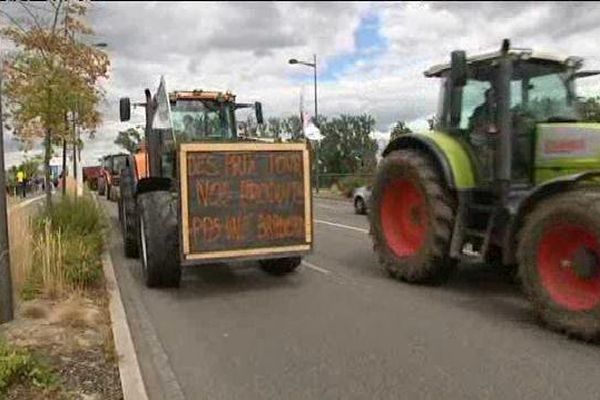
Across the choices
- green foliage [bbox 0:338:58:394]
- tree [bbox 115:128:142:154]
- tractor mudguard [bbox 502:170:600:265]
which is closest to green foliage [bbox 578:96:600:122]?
tractor mudguard [bbox 502:170:600:265]

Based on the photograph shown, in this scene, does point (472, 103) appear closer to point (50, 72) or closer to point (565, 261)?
point (565, 261)

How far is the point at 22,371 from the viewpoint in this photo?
5.18 metres

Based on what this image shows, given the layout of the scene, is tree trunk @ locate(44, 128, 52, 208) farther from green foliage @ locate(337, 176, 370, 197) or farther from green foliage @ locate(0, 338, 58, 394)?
green foliage @ locate(337, 176, 370, 197)

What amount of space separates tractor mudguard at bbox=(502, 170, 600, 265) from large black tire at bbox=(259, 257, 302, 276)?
3411 mm

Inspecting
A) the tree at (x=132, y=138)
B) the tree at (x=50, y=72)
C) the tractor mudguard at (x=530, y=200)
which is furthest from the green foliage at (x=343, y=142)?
the tractor mudguard at (x=530, y=200)

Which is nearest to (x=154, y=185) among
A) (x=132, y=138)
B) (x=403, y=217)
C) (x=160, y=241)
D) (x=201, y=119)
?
(x=160, y=241)

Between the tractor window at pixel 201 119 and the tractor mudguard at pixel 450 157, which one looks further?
the tractor window at pixel 201 119

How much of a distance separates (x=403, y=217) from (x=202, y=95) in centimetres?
449

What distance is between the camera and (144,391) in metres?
5.24

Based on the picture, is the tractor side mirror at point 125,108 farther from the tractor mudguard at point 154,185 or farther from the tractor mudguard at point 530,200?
the tractor mudguard at point 530,200

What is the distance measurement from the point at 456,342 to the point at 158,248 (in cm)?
403

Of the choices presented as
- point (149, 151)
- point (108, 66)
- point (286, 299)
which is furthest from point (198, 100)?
point (286, 299)

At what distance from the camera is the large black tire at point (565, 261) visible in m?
6.22

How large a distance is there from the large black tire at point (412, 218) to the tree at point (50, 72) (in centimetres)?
637
